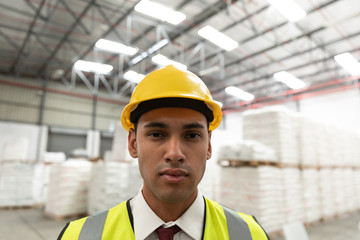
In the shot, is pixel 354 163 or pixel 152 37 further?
Answer: pixel 152 37

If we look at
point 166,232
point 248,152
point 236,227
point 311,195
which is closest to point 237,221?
point 236,227

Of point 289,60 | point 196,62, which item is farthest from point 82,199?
point 289,60

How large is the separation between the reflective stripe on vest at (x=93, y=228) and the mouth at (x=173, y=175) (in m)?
0.42

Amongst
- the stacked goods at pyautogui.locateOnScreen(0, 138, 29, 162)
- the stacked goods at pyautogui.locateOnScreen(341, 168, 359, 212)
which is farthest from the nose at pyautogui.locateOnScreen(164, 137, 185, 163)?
the stacked goods at pyautogui.locateOnScreen(0, 138, 29, 162)

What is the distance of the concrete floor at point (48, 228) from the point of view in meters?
5.29

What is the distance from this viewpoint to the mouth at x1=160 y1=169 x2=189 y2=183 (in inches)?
38.7

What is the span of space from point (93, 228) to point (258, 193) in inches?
170

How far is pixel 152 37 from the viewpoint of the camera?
11469 mm

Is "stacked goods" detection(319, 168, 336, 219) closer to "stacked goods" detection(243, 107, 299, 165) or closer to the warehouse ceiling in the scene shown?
"stacked goods" detection(243, 107, 299, 165)

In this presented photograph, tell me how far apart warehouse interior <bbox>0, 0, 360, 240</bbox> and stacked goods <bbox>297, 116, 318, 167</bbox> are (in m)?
0.03

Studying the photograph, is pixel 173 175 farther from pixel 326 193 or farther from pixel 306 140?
pixel 326 193

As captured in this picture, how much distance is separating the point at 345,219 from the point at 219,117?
7.78 meters

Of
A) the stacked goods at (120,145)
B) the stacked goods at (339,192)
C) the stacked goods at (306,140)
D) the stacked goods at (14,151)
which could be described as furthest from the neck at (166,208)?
the stacked goods at (14,151)

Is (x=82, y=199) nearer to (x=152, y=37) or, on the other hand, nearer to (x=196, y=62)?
(x=152, y=37)
